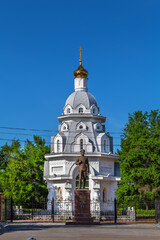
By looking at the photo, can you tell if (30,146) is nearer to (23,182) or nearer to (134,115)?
(23,182)

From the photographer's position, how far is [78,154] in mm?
40531

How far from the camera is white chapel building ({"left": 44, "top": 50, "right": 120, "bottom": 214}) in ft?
133

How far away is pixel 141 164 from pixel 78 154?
9.25 metres

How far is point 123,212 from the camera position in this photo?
40125 millimetres

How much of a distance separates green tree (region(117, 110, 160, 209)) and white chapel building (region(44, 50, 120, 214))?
10.5 feet

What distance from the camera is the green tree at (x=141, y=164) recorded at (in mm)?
44969

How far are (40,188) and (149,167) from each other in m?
13.8

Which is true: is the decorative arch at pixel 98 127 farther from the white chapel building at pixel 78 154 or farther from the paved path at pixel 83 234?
the paved path at pixel 83 234

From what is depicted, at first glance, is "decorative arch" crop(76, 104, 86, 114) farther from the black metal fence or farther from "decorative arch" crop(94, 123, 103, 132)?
the black metal fence

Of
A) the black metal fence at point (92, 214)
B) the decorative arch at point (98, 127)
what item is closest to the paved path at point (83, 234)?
the black metal fence at point (92, 214)

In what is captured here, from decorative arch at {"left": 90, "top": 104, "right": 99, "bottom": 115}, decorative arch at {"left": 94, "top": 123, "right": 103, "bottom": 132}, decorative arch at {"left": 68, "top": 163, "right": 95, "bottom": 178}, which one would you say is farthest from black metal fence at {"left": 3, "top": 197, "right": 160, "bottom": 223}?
decorative arch at {"left": 90, "top": 104, "right": 99, "bottom": 115}

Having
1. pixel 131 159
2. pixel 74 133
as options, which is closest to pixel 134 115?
pixel 131 159

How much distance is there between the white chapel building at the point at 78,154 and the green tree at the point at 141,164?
3.20 meters

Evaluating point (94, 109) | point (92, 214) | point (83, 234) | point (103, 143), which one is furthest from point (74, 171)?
point (83, 234)
